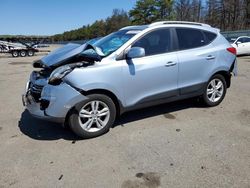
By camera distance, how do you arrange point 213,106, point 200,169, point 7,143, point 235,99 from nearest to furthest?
point 200,169, point 7,143, point 213,106, point 235,99

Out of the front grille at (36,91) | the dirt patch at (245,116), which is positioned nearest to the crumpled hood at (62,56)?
the front grille at (36,91)

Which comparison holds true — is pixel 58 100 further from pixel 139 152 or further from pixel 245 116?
pixel 245 116

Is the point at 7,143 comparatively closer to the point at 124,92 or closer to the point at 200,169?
the point at 124,92

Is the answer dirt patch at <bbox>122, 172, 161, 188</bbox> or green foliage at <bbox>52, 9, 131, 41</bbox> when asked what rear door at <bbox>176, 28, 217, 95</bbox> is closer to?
dirt patch at <bbox>122, 172, 161, 188</bbox>

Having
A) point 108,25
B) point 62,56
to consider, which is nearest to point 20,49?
point 62,56

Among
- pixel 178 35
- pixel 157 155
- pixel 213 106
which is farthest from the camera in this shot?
pixel 213 106

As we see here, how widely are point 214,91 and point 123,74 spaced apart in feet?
7.91

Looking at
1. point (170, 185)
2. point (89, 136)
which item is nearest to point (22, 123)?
point (89, 136)

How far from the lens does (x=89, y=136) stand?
4.17m

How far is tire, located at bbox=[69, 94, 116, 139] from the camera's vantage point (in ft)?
13.2

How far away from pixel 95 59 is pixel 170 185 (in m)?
2.19

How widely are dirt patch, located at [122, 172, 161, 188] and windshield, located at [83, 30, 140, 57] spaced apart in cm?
206

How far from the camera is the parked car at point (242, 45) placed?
16344 millimetres

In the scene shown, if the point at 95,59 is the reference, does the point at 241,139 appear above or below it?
below
